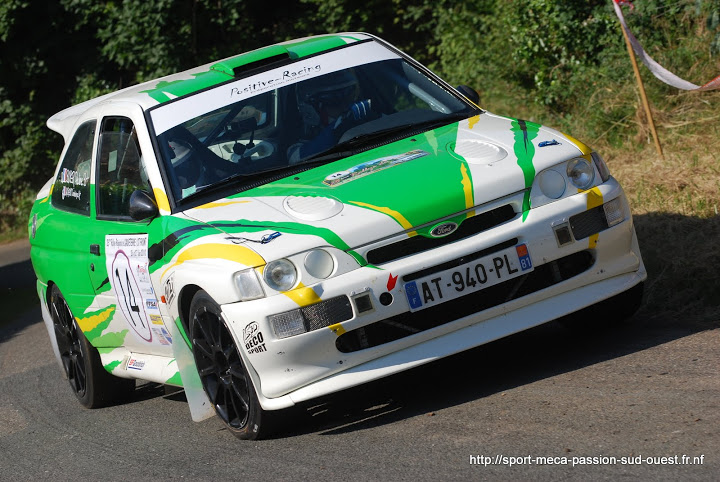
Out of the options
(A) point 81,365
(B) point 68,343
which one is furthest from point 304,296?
(B) point 68,343

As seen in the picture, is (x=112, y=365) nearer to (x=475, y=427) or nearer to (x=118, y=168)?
(x=118, y=168)

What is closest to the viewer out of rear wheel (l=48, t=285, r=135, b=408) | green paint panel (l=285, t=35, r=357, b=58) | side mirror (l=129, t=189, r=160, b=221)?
side mirror (l=129, t=189, r=160, b=221)

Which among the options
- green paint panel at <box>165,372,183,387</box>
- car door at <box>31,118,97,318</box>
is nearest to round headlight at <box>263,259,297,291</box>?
green paint panel at <box>165,372,183,387</box>

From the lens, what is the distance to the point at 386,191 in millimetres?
5266

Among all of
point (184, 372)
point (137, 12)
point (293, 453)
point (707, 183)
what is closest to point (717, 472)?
point (293, 453)

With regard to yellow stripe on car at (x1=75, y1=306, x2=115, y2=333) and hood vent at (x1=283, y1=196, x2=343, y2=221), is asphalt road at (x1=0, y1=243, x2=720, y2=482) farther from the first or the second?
hood vent at (x1=283, y1=196, x2=343, y2=221)

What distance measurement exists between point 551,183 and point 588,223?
26cm

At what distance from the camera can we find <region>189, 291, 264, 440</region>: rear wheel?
5.28 metres

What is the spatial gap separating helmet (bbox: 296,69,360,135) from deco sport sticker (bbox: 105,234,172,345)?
1141mm

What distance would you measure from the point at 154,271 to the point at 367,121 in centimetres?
146

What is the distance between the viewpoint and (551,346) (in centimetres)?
622

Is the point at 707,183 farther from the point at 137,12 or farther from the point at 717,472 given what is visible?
the point at 137,12

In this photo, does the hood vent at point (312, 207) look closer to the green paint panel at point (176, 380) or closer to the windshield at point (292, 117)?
the windshield at point (292, 117)

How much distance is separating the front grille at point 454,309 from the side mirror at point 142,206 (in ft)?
4.54
